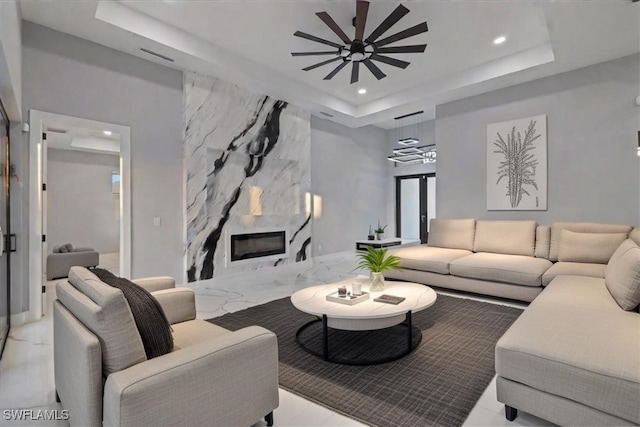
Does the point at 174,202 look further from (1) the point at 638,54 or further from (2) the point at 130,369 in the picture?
(1) the point at 638,54

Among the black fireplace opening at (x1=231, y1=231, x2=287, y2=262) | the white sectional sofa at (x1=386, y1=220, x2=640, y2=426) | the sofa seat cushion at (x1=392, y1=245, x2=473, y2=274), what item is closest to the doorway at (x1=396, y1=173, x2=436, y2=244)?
the sofa seat cushion at (x1=392, y1=245, x2=473, y2=274)

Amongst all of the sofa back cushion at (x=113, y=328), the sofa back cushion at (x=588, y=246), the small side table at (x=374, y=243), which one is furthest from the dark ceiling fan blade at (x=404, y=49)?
the small side table at (x=374, y=243)

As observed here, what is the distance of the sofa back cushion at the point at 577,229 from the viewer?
405 centimetres

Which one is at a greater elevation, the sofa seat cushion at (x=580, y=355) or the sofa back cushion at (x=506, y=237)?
the sofa back cushion at (x=506, y=237)

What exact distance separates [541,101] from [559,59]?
74 cm

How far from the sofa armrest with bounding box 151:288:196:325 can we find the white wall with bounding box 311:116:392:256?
4971mm

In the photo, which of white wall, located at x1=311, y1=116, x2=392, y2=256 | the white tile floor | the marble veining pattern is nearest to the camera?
the white tile floor

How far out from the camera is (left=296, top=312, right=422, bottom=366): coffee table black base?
101 inches

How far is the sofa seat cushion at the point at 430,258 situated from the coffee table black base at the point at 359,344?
164cm

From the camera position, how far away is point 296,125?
6.64m

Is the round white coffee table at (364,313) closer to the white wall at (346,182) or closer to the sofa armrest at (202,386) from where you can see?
the sofa armrest at (202,386)

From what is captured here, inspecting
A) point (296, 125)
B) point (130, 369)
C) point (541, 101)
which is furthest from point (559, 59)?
point (130, 369)

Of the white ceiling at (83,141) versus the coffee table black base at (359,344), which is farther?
the white ceiling at (83,141)

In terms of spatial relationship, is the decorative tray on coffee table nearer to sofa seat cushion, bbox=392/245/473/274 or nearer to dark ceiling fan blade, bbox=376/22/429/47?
sofa seat cushion, bbox=392/245/473/274
